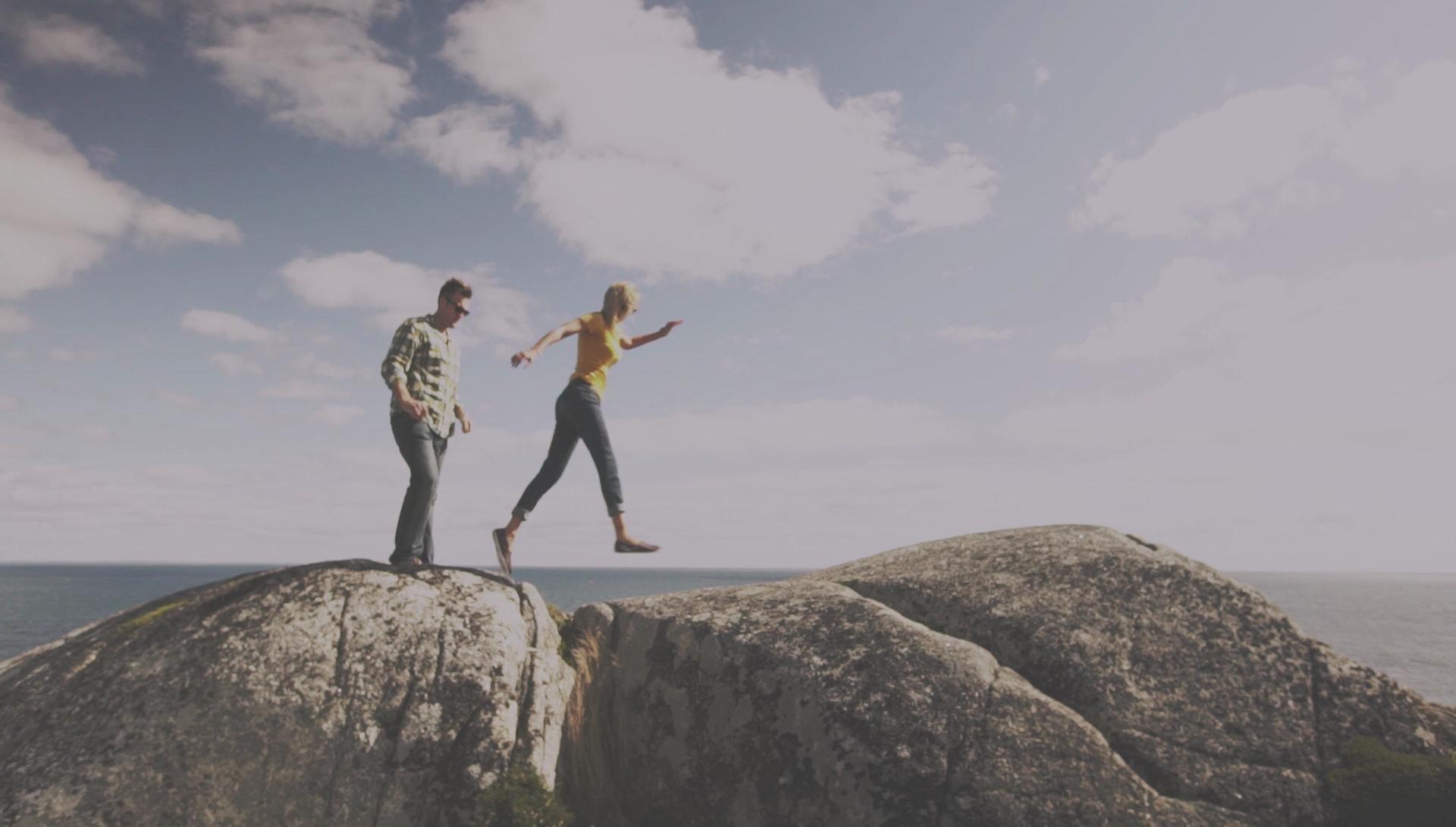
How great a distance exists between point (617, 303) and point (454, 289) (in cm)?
200

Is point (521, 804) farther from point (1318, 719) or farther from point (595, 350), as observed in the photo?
point (1318, 719)

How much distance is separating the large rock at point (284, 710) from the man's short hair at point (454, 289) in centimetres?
328

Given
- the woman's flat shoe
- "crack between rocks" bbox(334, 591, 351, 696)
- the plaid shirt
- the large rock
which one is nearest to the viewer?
the large rock

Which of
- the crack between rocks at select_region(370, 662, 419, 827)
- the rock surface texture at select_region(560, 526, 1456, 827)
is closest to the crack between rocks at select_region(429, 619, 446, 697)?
the crack between rocks at select_region(370, 662, 419, 827)

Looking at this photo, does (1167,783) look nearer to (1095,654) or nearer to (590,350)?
(1095,654)

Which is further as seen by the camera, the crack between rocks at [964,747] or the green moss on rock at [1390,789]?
the crack between rocks at [964,747]

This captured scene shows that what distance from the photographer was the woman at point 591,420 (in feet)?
33.4

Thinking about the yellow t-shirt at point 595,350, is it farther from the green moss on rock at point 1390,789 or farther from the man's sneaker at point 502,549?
the green moss on rock at point 1390,789

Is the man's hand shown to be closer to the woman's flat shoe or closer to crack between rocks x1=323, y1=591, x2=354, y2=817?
crack between rocks x1=323, y1=591, x2=354, y2=817

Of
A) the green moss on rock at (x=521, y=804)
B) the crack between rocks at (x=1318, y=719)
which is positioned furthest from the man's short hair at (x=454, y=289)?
the crack between rocks at (x=1318, y=719)

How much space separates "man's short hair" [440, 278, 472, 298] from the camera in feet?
31.1

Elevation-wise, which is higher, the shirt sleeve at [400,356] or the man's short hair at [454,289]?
the man's short hair at [454,289]

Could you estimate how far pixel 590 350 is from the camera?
33.9 ft

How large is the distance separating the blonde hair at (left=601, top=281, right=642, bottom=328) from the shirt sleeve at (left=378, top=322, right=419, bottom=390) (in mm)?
2358
